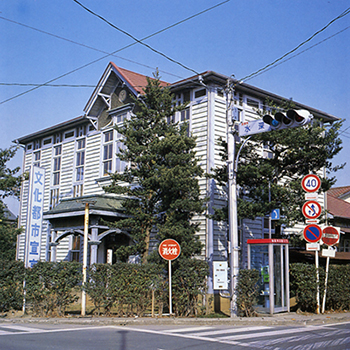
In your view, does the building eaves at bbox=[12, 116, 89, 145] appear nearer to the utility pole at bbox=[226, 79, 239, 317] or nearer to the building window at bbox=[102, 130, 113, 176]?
the building window at bbox=[102, 130, 113, 176]

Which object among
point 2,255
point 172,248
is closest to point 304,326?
point 172,248

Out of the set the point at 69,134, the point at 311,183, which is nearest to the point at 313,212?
the point at 311,183

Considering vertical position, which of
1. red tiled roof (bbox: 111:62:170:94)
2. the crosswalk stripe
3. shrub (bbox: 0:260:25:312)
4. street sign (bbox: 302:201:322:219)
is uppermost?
red tiled roof (bbox: 111:62:170:94)

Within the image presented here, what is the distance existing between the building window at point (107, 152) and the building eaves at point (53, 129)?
212 cm

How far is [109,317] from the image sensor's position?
13547mm

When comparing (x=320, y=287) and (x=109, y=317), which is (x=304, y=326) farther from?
(x=109, y=317)

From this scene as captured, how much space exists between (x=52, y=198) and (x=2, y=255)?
4475 millimetres

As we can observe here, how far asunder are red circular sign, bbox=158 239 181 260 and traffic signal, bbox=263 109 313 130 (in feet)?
16.7

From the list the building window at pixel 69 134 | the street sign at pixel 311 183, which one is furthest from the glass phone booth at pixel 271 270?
the building window at pixel 69 134

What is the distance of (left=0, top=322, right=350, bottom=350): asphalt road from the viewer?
28.9 ft

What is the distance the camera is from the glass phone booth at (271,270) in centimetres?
1447

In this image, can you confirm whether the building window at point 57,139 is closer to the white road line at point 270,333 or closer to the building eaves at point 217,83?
the building eaves at point 217,83

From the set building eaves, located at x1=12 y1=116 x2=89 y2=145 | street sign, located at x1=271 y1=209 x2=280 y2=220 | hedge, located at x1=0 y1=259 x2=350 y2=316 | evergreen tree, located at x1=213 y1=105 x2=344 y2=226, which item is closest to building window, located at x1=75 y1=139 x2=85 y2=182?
building eaves, located at x1=12 y1=116 x2=89 y2=145

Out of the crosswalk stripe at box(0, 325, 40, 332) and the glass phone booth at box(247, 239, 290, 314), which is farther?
the glass phone booth at box(247, 239, 290, 314)
